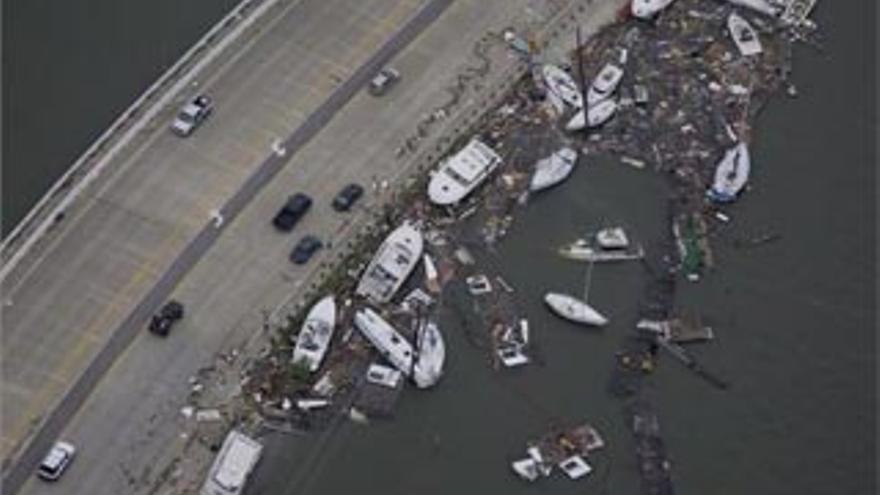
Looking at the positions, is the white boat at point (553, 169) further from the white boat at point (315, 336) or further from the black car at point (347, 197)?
the white boat at point (315, 336)

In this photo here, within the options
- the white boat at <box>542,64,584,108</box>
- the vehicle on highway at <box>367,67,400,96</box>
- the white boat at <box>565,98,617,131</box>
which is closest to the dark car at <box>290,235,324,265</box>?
the vehicle on highway at <box>367,67,400,96</box>

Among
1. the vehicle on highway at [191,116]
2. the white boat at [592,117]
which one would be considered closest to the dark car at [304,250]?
the vehicle on highway at [191,116]

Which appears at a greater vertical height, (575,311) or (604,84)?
(604,84)

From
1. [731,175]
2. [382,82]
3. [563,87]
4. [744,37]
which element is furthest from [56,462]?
[744,37]

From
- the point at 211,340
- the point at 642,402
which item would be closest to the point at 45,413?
the point at 211,340

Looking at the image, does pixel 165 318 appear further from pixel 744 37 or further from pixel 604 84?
pixel 744 37

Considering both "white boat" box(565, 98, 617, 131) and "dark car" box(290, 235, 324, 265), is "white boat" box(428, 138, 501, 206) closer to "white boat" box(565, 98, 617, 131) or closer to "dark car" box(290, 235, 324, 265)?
"white boat" box(565, 98, 617, 131)
